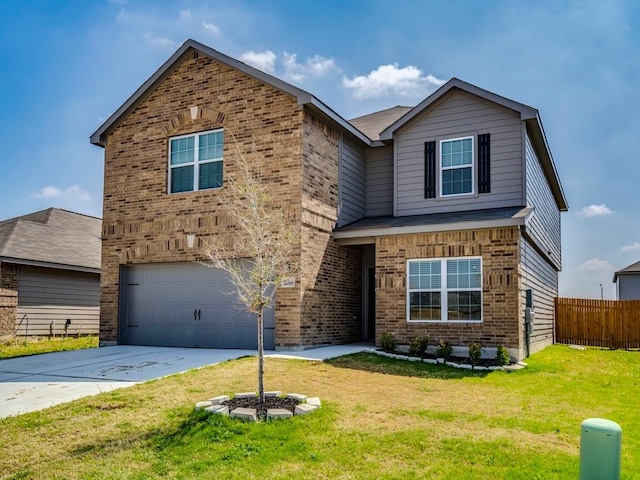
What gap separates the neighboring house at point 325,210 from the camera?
44.1 ft

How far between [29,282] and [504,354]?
16.0 meters

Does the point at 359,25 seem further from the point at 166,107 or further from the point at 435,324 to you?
the point at 435,324

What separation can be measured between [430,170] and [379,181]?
2.13 metres

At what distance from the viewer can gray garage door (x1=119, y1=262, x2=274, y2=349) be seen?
14586 mm

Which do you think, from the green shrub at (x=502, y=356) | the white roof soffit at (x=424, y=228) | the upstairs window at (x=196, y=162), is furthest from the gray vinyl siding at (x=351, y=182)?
the green shrub at (x=502, y=356)

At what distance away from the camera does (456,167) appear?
15.4m

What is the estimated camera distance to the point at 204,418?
746 centimetres

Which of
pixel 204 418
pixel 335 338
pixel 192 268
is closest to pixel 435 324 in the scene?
pixel 335 338

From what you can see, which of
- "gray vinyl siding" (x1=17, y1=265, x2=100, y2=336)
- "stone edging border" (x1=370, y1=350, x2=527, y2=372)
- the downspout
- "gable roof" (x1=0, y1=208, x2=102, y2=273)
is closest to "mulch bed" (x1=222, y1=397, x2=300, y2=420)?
"stone edging border" (x1=370, y1=350, x2=527, y2=372)

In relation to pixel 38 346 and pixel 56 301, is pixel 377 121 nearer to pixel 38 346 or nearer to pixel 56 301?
pixel 38 346

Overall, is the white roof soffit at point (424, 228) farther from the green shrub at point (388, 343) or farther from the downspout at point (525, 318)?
the green shrub at point (388, 343)

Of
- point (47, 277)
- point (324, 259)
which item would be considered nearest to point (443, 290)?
point (324, 259)

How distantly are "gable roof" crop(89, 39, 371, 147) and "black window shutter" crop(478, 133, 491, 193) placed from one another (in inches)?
129

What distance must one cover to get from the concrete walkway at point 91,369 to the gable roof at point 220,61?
5778mm
